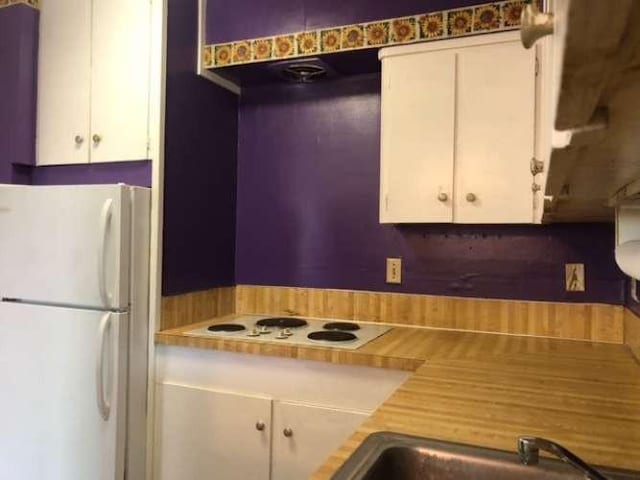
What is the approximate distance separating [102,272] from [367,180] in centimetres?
121

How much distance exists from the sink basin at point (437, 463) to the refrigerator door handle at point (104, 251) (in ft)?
4.50

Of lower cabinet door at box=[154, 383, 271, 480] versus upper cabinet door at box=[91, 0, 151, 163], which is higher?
upper cabinet door at box=[91, 0, 151, 163]

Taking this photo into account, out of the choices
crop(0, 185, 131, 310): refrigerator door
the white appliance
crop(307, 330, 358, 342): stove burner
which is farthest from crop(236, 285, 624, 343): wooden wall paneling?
crop(0, 185, 131, 310): refrigerator door

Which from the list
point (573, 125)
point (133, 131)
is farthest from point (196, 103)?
point (573, 125)

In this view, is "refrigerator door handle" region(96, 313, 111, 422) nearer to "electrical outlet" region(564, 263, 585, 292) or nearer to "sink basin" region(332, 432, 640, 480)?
"sink basin" region(332, 432, 640, 480)

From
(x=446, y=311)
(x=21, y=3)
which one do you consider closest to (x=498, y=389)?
(x=446, y=311)

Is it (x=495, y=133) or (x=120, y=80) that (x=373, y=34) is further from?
(x=120, y=80)

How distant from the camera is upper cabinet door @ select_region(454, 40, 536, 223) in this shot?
6.53 feet

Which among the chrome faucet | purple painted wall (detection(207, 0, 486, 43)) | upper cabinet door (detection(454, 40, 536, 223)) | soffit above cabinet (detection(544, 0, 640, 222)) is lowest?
the chrome faucet

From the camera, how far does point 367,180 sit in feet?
8.22

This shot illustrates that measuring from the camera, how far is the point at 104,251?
2.03m

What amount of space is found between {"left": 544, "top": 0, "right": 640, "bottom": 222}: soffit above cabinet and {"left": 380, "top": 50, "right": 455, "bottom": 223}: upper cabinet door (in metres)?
1.30

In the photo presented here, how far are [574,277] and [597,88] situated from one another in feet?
6.45

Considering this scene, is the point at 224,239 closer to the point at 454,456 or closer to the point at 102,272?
the point at 102,272
